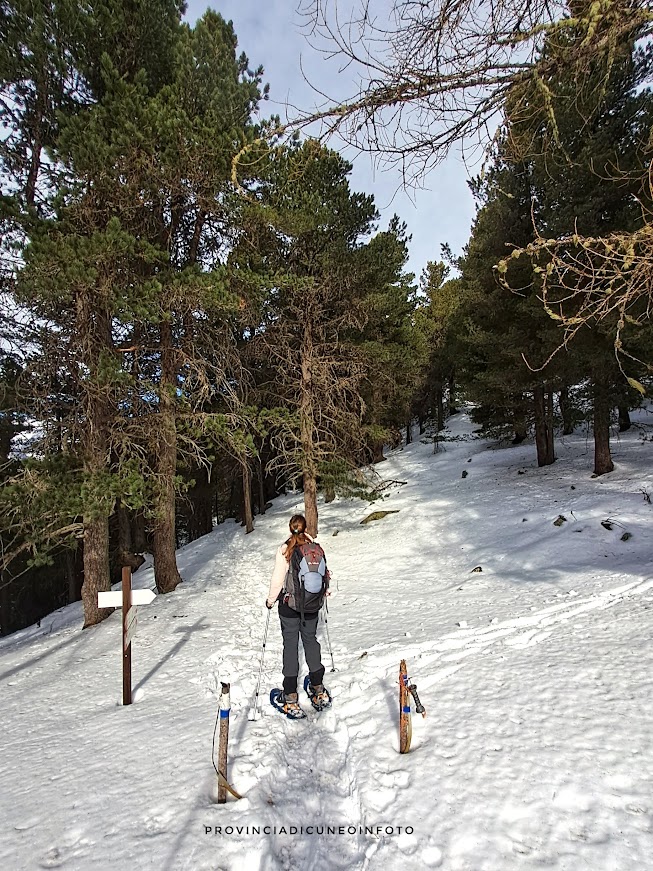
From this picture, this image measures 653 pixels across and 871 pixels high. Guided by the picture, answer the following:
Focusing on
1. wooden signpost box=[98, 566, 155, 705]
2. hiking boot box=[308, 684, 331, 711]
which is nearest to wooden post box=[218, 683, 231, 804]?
hiking boot box=[308, 684, 331, 711]

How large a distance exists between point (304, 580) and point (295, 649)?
0.72m

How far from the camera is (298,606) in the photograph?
4633 mm

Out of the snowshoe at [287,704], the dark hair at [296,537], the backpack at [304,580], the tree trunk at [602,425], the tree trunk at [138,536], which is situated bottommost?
the tree trunk at [138,536]

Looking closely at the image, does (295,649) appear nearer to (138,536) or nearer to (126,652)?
(126,652)

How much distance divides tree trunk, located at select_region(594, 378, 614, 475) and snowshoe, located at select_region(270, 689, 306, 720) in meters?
11.5

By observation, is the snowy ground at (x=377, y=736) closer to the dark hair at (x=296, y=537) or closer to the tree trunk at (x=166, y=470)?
the tree trunk at (x=166, y=470)

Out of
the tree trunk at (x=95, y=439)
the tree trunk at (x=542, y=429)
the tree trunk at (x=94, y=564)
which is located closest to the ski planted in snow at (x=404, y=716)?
the tree trunk at (x=95, y=439)

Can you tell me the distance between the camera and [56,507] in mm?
7504

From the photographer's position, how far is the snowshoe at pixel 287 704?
4.46 metres

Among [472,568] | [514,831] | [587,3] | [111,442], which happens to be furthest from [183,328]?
[514,831]

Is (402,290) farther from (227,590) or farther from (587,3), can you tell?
(587,3)

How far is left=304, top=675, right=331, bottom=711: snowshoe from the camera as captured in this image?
15.0 ft

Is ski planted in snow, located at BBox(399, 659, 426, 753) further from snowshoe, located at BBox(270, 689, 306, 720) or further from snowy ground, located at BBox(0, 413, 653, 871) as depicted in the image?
snowshoe, located at BBox(270, 689, 306, 720)

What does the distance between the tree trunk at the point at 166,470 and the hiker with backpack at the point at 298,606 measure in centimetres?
497
